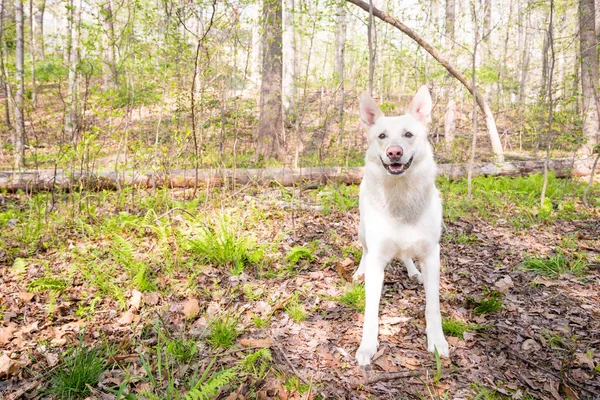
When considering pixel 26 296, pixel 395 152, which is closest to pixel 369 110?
pixel 395 152

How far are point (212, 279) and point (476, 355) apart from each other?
2.35m

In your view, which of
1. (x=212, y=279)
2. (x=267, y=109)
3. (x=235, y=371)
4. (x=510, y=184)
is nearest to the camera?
(x=235, y=371)

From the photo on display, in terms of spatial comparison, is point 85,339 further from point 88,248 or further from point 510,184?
point 510,184

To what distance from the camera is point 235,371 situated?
2369 millimetres

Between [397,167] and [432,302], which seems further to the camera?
[432,302]

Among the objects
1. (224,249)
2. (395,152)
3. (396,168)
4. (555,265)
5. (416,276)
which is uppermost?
(395,152)

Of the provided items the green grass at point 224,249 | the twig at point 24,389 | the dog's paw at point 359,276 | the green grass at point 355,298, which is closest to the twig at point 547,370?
the green grass at point 355,298

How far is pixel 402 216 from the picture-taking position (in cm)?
267

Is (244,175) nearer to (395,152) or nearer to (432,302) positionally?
(395,152)

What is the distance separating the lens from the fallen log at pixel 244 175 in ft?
18.9

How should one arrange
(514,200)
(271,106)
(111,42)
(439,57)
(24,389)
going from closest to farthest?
(24,389) → (111,42) → (514,200) → (439,57) → (271,106)

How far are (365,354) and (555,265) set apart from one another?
2.51 metres

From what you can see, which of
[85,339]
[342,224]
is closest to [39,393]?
[85,339]

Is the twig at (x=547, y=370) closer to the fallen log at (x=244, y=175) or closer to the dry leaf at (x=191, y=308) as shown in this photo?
A: the dry leaf at (x=191, y=308)
